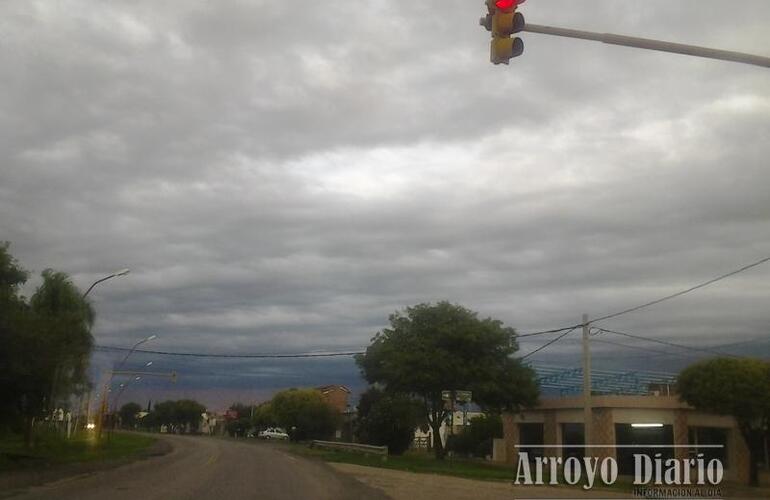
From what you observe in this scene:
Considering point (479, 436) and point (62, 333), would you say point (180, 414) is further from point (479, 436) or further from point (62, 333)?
point (62, 333)

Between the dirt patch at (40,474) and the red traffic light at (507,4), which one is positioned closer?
the red traffic light at (507,4)

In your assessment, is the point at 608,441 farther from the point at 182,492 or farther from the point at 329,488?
the point at 182,492

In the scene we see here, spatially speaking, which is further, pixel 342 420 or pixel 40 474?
pixel 342 420

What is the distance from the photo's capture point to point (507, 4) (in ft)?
33.0

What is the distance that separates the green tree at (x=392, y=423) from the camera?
49.3 metres

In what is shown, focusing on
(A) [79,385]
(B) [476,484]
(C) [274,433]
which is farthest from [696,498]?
(C) [274,433]

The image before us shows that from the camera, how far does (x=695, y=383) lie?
36.9 m

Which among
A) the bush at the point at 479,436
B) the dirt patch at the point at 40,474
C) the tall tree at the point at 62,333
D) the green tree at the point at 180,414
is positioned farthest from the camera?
the green tree at the point at 180,414

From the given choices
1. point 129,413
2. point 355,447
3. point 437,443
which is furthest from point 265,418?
point 129,413

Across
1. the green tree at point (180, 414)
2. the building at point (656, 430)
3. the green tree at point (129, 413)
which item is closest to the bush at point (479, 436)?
the building at point (656, 430)

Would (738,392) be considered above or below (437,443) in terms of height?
above

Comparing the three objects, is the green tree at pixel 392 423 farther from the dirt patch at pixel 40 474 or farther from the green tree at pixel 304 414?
the green tree at pixel 304 414

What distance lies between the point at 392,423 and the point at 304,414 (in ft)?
127

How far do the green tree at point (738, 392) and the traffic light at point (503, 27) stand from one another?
29.6 m
